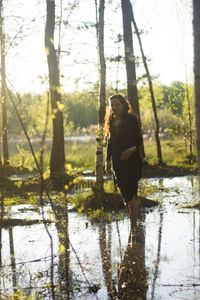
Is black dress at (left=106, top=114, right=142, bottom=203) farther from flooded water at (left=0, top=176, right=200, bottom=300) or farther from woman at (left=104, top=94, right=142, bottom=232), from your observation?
flooded water at (left=0, top=176, right=200, bottom=300)

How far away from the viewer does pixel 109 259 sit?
4.44m

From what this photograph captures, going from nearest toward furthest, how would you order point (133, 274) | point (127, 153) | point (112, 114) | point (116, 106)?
point (133, 274)
point (127, 153)
point (116, 106)
point (112, 114)

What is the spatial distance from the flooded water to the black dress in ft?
2.33

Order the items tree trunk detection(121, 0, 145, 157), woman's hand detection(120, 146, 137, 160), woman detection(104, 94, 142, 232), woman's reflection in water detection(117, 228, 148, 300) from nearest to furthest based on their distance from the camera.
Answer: woman's reflection in water detection(117, 228, 148, 300)
woman's hand detection(120, 146, 137, 160)
woman detection(104, 94, 142, 232)
tree trunk detection(121, 0, 145, 157)

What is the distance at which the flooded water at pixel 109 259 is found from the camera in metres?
3.54

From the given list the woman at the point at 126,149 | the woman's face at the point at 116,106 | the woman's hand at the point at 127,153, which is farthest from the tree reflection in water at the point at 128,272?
the woman's face at the point at 116,106

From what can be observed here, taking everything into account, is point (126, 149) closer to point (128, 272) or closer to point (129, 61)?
point (128, 272)

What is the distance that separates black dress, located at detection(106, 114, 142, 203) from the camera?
17.9 feet

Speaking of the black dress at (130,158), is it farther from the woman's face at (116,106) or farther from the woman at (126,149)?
the woman's face at (116,106)

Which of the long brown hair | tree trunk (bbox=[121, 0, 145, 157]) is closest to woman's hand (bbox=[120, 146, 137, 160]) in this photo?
the long brown hair

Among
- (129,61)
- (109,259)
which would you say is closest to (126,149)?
(109,259)

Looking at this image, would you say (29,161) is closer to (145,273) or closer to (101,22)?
(101,22)

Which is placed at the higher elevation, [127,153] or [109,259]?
[127,153]

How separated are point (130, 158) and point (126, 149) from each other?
0.48 ft
